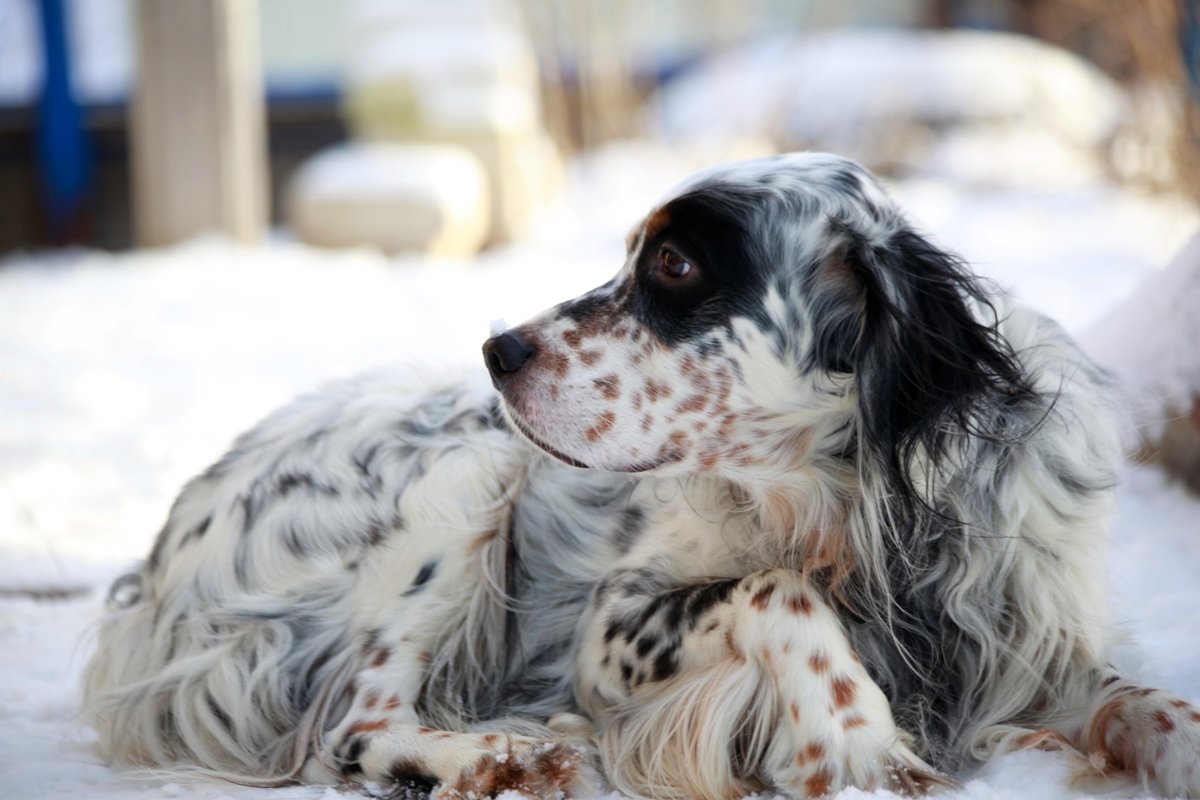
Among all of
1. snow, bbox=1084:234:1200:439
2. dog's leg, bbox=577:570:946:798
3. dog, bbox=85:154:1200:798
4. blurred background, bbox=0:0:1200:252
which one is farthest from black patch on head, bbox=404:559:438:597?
blurred background, bbox=0:0:1200:252

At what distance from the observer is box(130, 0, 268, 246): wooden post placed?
718 cm

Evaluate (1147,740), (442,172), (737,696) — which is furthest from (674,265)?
(442,172)

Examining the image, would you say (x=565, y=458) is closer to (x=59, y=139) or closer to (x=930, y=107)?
(x=59, y=139)

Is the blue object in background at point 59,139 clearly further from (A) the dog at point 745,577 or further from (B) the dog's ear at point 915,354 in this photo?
(B) the dog's ear at point 915,354

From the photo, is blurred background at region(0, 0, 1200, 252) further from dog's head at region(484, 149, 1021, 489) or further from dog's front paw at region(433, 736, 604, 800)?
dog's front paw at region(433, 736, 604, 800)

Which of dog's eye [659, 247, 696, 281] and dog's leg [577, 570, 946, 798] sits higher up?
dog's eye [659, 247, 696, 281]

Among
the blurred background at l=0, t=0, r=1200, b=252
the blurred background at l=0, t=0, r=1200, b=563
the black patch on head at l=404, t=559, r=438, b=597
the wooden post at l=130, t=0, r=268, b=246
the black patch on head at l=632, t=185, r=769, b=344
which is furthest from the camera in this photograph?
the blurred background at l=0, t=0, r=1200, b=252

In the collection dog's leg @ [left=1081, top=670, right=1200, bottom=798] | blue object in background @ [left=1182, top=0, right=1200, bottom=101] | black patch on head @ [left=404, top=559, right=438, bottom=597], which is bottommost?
dog's leg @ [left=1081, top=670, right=1200, bottom=798]

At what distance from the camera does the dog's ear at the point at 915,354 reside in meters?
1.94

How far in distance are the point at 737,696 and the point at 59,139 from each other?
809cm

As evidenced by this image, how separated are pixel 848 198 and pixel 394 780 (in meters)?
1.19

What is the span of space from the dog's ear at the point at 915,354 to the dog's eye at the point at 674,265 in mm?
245

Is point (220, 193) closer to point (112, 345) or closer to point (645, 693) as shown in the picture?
point (112, 345)

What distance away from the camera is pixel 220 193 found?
24.6ft
